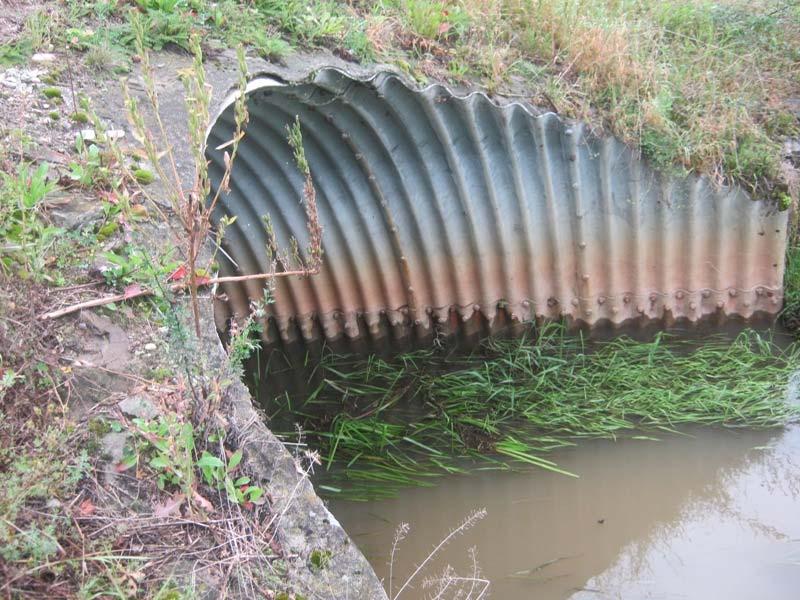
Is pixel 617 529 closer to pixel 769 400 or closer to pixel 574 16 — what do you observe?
pixel 769 400

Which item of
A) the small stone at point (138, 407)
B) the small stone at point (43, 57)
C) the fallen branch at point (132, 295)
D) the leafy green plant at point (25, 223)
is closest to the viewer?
the small stone at point (138, 407)

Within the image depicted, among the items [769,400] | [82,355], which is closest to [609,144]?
[769,400]

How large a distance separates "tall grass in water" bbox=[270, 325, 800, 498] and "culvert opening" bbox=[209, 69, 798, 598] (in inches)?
0.6

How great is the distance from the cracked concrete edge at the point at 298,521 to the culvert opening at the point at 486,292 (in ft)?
7.50

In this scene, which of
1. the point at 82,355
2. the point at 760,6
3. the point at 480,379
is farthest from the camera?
the point at 760,6

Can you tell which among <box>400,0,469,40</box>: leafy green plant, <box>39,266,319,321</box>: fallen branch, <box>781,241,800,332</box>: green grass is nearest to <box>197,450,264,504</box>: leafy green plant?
A: <box>39,266,319,321</box>: fallen branch

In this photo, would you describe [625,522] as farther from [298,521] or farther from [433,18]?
[433,18]

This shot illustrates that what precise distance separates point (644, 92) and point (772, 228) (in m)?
1.45

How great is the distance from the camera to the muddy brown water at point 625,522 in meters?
4.49

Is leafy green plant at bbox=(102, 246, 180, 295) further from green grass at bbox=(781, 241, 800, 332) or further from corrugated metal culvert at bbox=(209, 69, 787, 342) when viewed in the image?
green grass at bbox=(781, 241, 800, 332)

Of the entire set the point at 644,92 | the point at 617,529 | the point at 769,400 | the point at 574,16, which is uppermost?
the point at 574,16

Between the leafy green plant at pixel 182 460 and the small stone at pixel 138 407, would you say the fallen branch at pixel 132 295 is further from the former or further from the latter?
the leafy green plant at pixel 182 460

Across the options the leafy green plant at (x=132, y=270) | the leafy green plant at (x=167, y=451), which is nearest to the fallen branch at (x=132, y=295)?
the leafy green plant at (x=132, y=270)

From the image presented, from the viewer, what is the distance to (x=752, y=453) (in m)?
5.39
